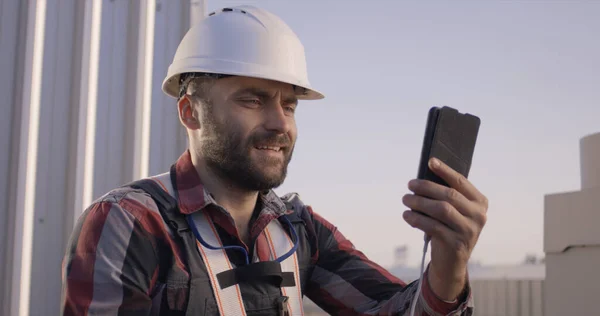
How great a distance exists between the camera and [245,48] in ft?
7.65

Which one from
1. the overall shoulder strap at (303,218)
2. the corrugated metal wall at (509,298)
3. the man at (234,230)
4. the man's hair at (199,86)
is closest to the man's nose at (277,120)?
the man at (234,230)

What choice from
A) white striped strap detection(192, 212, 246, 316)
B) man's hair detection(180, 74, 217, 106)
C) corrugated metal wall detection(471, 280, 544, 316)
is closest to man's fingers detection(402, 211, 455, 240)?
white striped strap detection(192, 212, 246, 316)

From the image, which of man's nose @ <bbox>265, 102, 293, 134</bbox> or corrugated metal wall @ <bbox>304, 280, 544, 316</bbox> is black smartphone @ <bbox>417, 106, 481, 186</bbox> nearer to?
man's nose @ <bbox>265, 102, 293, 134</bbox>

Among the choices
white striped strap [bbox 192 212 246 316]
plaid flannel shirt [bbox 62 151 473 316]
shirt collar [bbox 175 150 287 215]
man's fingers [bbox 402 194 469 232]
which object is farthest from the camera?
shirt collar [bbox 175 150 287 215]

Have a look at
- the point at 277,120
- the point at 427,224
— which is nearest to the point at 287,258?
the point at 277,120

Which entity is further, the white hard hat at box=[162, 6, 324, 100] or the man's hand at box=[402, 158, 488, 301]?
the white hard hat at box=[162, 6, 324, 100]

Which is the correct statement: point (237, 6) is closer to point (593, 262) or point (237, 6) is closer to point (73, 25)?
point (73, 25)

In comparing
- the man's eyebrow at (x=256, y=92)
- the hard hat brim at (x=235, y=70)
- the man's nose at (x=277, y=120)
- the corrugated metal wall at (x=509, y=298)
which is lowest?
the corrugated metal wall at (x=509, y=298)

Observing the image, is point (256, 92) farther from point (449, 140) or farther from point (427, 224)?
point (427, 224)

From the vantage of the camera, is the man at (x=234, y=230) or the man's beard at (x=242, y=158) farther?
the man's beard at (x=242, y=158)

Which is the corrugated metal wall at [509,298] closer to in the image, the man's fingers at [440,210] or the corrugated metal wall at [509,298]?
the corrugated metal wall at [509,298]

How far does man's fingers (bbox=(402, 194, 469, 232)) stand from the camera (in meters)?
1.51

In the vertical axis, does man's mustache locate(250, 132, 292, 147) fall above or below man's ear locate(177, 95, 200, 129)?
below

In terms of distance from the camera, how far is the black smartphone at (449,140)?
63.5 inches
